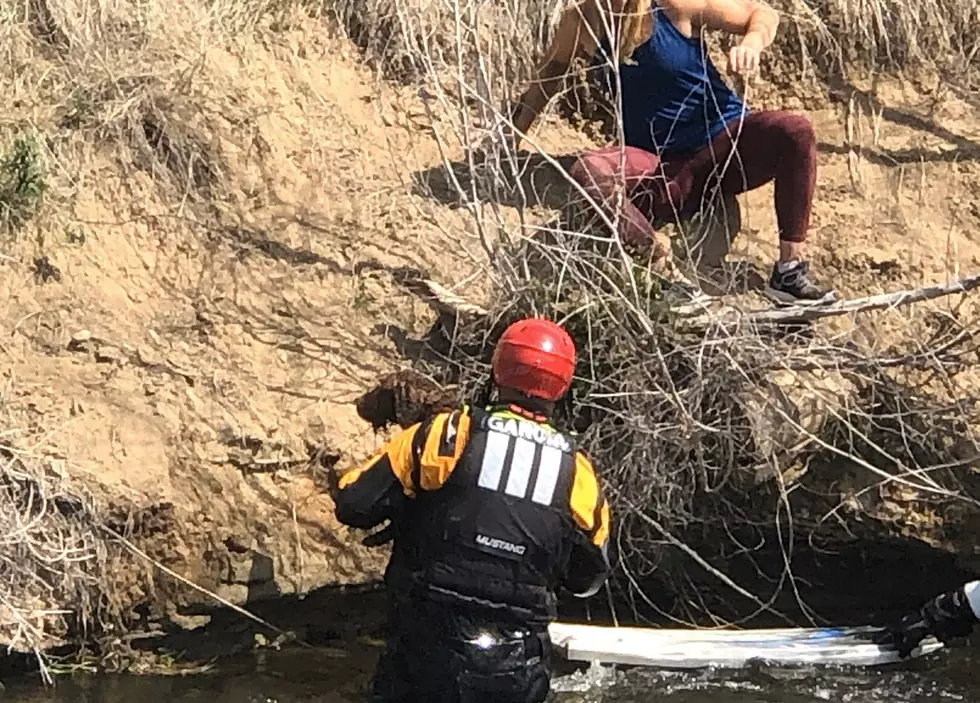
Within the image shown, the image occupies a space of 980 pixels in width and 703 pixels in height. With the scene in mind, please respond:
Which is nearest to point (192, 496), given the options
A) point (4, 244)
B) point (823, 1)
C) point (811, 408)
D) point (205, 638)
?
point (205, 638)

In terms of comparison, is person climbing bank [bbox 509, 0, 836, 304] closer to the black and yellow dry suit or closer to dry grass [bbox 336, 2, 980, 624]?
dry grass [bbox 336, 2, 980, 624]

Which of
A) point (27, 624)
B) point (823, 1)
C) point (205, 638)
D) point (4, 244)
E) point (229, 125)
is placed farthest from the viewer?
point (823, 1)

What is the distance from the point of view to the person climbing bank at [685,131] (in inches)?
194

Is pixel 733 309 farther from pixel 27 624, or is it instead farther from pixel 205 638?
pixel 27 624

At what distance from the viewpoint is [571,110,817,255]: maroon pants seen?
16.2 ft

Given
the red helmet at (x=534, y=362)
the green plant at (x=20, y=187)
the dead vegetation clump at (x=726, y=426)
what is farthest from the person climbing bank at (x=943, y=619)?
the green plant at (x=20, y=187)

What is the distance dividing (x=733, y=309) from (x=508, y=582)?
1.65m

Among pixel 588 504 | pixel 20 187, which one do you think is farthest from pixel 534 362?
pixel 20 187

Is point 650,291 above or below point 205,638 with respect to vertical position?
above

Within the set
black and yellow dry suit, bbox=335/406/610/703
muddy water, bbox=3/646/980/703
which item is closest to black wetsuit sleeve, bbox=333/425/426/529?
black and yellow dry suit, bbox=335/406/610/703

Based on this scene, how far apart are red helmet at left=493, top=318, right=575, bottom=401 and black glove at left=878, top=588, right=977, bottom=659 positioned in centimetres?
173

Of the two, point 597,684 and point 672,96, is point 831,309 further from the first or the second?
point 597,684

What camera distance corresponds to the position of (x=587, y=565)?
375 centimetres

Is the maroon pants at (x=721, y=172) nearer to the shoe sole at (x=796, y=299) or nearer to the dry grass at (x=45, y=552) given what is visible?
the shoe sole at (x=796, y=299)
